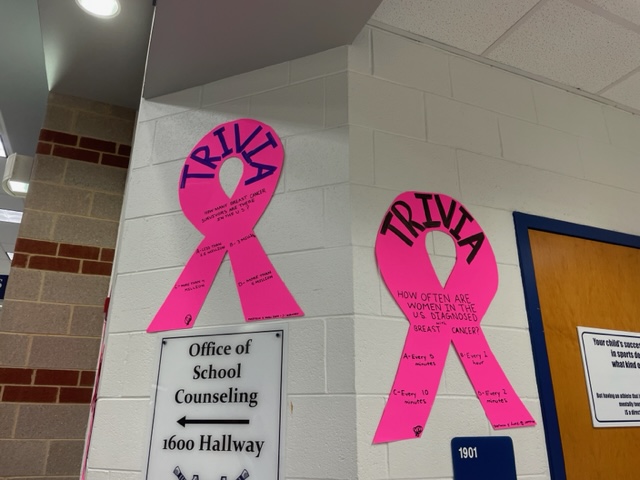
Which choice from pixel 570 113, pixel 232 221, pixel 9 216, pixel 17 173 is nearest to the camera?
pixel 232 221

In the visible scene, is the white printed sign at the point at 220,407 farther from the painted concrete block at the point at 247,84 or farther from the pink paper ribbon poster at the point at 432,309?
the painted concrete block at the point at 247,84

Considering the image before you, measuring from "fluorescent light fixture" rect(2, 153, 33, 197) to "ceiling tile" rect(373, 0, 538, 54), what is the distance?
1.79 m

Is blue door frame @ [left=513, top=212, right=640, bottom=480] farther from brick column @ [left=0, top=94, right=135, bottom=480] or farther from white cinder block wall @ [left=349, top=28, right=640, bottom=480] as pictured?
brick column @ [left=0, top=94, right=135, bottom=480]

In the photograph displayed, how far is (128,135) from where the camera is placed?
2.12m

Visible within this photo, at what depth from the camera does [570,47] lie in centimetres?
156

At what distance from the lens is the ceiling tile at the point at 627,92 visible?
173cm

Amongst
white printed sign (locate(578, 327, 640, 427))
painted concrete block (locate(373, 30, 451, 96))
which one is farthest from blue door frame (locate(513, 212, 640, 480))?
painted concrete block (locate(373, 30, 451, 96))

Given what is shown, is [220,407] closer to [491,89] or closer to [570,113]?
[491,89]

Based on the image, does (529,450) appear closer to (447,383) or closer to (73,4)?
(447,383)

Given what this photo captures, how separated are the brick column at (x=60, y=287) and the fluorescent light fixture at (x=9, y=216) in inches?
84.6

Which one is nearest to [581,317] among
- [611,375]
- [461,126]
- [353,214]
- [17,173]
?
[611,375]

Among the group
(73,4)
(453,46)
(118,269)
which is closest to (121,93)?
(73,4)

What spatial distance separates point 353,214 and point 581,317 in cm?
88

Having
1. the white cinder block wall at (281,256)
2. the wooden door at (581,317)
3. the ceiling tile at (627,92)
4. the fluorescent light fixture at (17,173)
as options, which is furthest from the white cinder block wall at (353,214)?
the fluorescent light fixture at (17,173)
